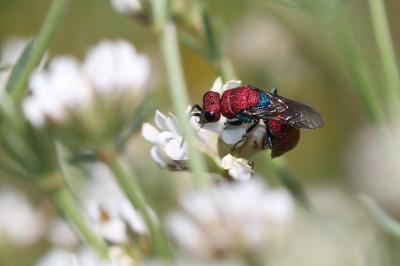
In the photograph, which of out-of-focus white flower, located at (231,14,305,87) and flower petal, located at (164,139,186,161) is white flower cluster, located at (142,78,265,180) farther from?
out-of-focus white flower, located at (231,14,305,87)

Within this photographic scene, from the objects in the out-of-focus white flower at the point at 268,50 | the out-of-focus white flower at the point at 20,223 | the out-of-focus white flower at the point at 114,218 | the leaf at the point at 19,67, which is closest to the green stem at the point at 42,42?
the leaf at the point at 19,67


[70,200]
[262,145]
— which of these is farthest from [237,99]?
[70,200]

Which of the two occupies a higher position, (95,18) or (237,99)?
(95,18)

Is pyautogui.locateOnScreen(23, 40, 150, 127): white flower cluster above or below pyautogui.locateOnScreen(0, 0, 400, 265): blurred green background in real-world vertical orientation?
below

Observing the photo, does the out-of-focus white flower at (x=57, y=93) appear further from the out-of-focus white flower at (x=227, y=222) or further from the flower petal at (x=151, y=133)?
the out-of-focus white flower at (x=227, y=222)

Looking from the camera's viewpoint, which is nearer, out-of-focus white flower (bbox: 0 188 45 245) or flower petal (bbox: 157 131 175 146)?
flower petal (bbox: 157 131 175 146)

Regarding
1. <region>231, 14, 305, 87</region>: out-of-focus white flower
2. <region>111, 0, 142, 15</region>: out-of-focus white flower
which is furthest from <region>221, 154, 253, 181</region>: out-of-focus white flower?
<region>231, 14, 305, 87</region>: out-of-focus white flower

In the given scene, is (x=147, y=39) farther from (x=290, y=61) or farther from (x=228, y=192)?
(x=228, y=192)
